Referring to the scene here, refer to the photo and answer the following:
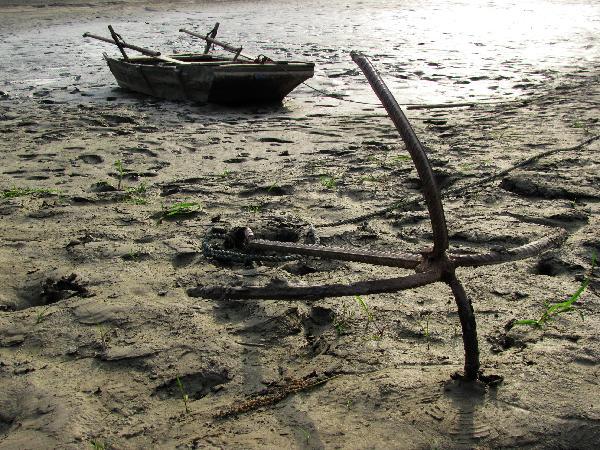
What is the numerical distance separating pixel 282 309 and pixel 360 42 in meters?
11.6

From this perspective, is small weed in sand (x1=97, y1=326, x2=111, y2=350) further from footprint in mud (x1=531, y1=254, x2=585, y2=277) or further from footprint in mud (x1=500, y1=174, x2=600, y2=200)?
footprint in mud (x1=500, y1=174, x2=600, y2=200)

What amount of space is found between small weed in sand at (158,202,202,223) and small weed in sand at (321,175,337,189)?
932mm

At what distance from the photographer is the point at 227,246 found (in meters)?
3.48

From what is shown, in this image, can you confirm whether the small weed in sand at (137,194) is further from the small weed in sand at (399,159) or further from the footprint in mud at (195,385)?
the footprint in mud at (195,385)

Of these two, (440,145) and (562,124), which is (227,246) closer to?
(440,145)

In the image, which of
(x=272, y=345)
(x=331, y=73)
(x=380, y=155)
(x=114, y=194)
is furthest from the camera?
(x=331, y=73)

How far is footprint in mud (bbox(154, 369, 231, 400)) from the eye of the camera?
2.29 m

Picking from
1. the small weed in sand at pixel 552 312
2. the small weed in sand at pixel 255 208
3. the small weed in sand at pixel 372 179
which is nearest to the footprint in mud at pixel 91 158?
the small weed in sand at pixel 255 208

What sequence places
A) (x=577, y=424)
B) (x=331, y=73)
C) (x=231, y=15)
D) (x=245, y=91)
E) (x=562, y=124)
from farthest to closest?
(x=231, y=15), (x=331, y=73), (x=245, y=91), (x=562, y=124), (x=577, y=424)

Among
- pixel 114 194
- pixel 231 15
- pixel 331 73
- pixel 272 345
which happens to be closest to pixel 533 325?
pixel 272 345

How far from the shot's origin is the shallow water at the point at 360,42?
9000mm

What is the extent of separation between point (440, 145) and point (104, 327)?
3709 millimetres

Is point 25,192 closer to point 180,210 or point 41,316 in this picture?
point 180,210

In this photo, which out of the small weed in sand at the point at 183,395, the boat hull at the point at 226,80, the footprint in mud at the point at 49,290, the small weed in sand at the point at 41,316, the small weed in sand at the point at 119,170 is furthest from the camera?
the boat hull at the point at 226,80
